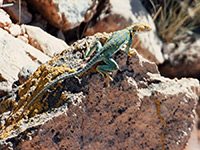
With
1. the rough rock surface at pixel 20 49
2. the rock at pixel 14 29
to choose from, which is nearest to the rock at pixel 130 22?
the rough rock surface at pixel 20 49

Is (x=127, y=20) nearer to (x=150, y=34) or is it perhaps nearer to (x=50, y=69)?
(x=150, y=34)

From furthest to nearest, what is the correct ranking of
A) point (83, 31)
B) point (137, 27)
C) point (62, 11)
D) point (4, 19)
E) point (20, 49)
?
point (83, 31)
point (62, 11)
point (4, 19)
point (20, 49)
point (137, 27)

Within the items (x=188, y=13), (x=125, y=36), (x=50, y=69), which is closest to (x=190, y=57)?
(x=188, y=13)

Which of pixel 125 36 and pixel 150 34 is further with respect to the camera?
pixel 150 34

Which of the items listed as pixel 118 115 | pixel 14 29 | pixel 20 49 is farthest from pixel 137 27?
pixel 14 29

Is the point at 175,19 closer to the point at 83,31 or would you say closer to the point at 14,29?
the point at 83,31

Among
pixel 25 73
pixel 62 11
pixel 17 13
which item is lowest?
pixel 25 73

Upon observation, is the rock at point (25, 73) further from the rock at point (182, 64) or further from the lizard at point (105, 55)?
the rock at point (182, 64)
